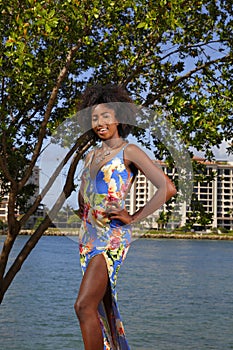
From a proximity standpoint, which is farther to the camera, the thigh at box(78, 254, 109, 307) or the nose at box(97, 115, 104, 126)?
the nose at box(97, 115, 104, 126)

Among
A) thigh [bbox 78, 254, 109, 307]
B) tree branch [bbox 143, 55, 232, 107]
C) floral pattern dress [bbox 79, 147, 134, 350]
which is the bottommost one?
thigh [bbox 78, 254, 109, 307]

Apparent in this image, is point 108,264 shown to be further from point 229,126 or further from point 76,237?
point 229,126

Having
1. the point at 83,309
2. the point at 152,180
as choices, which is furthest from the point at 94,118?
the point at 83,309

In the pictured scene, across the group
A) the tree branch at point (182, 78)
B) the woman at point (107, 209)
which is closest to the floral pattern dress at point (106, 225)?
the woman at point (107, 209)

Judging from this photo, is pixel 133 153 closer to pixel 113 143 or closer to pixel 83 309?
pixel 113 143

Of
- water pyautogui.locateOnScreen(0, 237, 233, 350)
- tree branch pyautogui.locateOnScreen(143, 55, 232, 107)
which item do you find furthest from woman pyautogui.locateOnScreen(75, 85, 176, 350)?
tree branch pyautogui.locateOnScreen(143, 55, 232, 107)

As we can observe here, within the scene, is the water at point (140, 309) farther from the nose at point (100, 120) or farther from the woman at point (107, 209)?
the nose at point (100, 120)

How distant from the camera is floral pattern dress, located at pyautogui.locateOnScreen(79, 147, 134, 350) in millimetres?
4258

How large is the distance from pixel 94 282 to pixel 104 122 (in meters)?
→ 0.98

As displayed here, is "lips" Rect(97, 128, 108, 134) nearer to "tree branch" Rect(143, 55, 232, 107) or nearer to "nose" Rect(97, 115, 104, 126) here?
"nose" Rect(97, 115, 104, 126)

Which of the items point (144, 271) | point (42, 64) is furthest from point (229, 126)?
point (144, 271)

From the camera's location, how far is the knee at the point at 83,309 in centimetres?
416

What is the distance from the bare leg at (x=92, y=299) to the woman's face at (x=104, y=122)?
763 millimetres

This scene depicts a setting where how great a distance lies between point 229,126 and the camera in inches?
372
